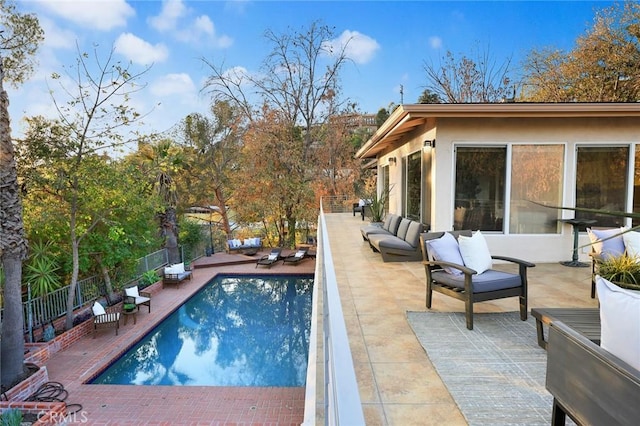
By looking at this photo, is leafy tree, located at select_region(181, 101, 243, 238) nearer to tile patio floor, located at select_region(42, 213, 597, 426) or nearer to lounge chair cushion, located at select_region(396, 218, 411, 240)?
tile patio floor, located at select_region(42, 213, 597, 426)

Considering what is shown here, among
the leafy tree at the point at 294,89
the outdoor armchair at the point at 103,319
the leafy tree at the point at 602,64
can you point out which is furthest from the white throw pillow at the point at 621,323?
the leafy tree at the point at 294,89

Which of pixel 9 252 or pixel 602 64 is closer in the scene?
pixel 9 252

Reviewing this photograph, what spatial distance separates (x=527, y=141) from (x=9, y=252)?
9649 millimetres

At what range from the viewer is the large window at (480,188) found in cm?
668

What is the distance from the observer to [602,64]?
15.8 metres

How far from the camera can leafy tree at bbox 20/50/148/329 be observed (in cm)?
902

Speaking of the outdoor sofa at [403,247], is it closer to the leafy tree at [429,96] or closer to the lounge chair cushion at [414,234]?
the lounge chair cushion at [414,234]

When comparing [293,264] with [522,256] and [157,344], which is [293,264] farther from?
[522,256]

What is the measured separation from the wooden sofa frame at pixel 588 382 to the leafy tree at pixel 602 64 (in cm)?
1744

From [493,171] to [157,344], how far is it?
8938 mm

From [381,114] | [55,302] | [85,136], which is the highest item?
[381,114]

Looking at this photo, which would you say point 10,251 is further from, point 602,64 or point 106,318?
point 602,64

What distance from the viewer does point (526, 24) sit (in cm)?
1772

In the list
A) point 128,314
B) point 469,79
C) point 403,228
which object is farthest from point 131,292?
point 469,79
